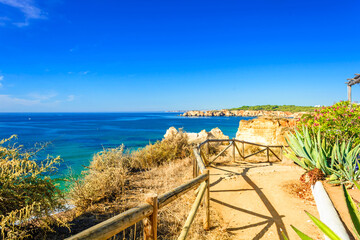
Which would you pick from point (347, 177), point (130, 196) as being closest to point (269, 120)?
point (347, 177)

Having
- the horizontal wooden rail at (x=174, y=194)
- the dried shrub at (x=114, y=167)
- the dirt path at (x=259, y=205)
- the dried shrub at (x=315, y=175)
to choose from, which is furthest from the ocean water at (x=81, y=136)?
the dried shrub at (x=315, y=175)

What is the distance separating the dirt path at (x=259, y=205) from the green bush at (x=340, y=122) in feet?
5.91

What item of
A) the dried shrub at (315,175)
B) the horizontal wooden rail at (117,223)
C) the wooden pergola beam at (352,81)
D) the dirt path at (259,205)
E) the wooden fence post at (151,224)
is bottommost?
the dirt path at (259,205)

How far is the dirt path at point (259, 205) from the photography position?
12.6 ft

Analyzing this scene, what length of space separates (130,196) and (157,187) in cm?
101

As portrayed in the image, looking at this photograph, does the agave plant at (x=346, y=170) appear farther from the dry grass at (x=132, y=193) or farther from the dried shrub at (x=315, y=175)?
the dry grass at (x=132, y=193)

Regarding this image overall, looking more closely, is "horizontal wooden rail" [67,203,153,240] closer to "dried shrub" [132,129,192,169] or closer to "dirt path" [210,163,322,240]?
"dirt path" [210,163,322,240]

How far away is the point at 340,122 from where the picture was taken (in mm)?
6766

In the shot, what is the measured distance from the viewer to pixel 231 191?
5.78 meters

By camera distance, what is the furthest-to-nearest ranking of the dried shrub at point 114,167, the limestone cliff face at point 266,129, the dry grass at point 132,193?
the limestone cliff face at point 266,129, the dried shrub at point 114,167, the dry grass at point 132,193

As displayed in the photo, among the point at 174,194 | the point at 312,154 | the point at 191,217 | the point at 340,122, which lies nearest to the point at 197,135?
the point at 340,122

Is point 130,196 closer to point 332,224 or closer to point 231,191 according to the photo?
point 231,191

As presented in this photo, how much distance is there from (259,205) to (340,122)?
14.7 ft

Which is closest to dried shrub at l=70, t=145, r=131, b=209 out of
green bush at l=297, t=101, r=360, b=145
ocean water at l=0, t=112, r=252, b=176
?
ocean water at l=0, t=112, r=252, b=176
